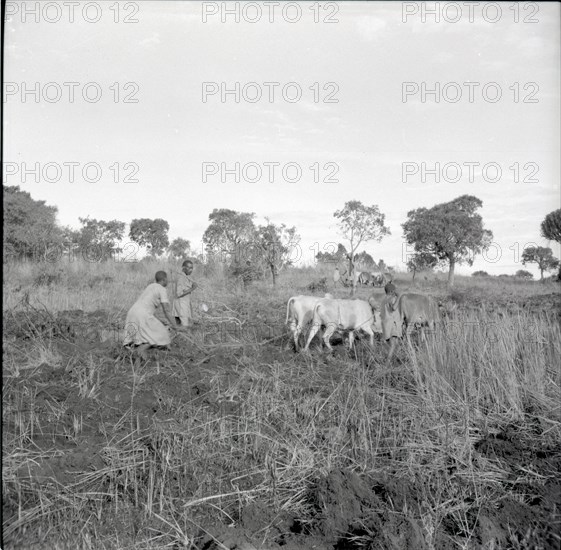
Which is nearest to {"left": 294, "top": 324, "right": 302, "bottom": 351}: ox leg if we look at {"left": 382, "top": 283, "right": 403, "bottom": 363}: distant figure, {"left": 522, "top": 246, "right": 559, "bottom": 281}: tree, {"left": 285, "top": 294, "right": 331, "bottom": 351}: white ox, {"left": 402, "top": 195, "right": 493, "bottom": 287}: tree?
{"left": 285, "top": 294, "right": 331, "bottom": 351}: white ox

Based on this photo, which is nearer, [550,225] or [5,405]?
[5,405]

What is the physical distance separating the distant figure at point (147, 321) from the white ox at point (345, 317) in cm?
239

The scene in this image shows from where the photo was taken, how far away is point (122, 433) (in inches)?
175

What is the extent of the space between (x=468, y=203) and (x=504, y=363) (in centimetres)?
2710

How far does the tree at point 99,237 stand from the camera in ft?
74.6

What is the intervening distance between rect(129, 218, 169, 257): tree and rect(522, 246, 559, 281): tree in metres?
24.3

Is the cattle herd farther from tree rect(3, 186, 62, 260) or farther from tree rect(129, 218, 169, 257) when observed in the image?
tree rect(129, 218, 169, 257)

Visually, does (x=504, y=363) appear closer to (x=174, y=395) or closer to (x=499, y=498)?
(x=499, y=498)

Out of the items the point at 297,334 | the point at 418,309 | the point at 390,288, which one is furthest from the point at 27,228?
the point at 390,288

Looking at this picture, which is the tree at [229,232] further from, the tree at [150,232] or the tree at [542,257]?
the tree at [542,257]

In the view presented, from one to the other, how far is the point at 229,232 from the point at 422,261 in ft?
37.1

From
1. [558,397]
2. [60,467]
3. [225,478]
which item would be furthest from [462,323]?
[60,467]

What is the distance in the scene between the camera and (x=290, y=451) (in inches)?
156

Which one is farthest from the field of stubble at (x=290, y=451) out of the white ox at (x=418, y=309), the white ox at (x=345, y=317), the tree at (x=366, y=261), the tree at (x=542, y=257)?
the tree at (x=542, y=257)
